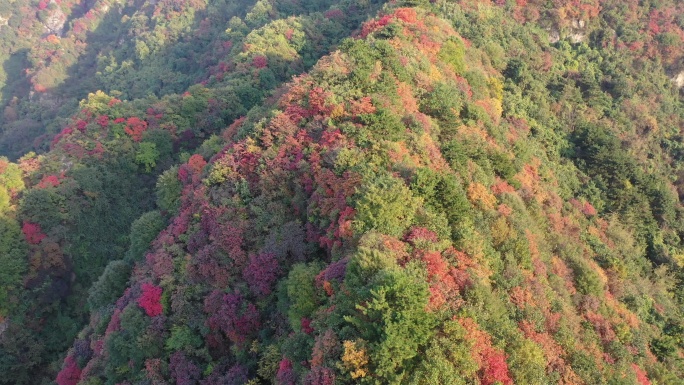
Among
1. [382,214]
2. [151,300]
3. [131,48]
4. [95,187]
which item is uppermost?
[382,214]

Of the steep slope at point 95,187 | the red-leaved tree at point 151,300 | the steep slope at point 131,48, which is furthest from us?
the steep slope at point 131,48

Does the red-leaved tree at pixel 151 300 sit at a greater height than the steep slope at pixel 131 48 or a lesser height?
lesser

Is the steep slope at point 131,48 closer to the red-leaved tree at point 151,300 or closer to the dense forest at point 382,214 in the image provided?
the dense forest at point 382,214

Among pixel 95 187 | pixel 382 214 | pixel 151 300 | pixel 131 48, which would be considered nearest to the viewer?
pixel 382 214

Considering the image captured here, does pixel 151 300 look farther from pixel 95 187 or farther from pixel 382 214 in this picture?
pixel 95 187

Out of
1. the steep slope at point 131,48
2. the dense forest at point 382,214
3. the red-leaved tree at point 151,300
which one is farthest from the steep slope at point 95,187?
the red-leaved tree at point 151,300

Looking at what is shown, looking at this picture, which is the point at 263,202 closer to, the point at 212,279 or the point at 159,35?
the point at 212,279

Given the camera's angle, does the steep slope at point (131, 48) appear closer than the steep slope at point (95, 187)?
No

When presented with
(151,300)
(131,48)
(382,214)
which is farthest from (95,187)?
(131,48)

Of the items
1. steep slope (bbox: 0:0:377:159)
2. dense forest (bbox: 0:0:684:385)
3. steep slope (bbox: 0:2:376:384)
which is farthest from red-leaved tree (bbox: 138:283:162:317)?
steep slope (bbox: 0:0:377:159)

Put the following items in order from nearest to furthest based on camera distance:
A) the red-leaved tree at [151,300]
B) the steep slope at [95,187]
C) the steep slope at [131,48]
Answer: the red-leaved tree at [151,300] → the steep slope at [95,187] → the steep slope at [131,48]
